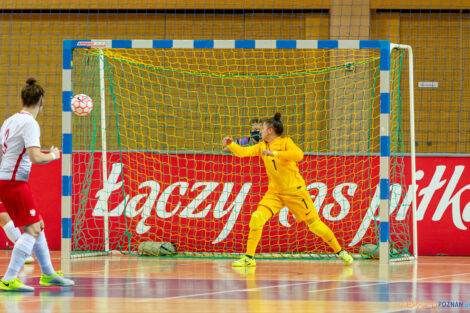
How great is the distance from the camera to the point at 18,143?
22.1ft

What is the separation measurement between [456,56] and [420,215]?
14.1 feet

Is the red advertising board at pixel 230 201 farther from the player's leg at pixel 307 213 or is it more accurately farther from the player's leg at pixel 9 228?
the player's leg at pixel 9 228

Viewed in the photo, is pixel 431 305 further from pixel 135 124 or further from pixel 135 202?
pixel 135 124

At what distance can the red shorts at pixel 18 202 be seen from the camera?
21.8ft

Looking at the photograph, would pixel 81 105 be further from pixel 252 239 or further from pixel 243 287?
pixel 243 287

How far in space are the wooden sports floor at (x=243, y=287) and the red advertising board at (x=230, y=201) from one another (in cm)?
99

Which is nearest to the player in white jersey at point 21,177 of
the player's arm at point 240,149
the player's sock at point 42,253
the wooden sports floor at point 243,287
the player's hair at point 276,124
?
the player's sock at point 42,253

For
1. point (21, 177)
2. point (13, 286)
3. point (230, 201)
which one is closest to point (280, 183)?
point (230, 201)

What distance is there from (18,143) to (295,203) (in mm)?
4053

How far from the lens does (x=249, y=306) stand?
19.5 feet

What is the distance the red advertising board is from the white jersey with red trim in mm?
4430

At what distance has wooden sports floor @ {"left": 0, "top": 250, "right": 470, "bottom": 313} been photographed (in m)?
5.94

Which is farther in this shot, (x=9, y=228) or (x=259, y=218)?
(x=259, y=218)

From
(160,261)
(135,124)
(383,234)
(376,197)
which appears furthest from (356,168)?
(135,124)
